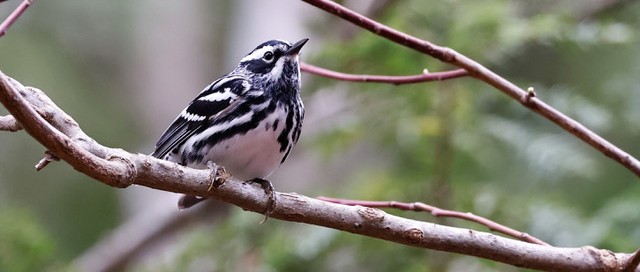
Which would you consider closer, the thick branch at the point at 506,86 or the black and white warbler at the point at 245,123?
the thick branch at the point at 506,86

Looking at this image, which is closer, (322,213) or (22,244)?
(322,213)

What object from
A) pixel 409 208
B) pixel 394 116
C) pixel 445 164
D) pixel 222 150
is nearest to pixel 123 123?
pixel 394 116

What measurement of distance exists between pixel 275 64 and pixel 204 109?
0.97 feet

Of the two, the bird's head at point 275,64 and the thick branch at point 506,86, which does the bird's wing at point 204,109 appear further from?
the thick branch at point 506,86

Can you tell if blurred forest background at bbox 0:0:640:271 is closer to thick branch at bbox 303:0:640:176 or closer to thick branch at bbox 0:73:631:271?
thick branch at bbox 0:73:631:271

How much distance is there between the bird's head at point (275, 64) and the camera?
9.77 ft

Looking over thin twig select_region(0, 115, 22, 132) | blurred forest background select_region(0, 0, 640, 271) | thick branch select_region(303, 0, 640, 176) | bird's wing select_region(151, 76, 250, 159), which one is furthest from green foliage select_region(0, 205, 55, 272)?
thick branch select_region(303, 0, 640, 176)

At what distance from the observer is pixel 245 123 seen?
277 centimetres

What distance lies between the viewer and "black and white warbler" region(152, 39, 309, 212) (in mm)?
2754

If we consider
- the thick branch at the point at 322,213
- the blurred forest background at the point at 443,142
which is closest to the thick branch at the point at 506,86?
the thick branch at the point at 322,213

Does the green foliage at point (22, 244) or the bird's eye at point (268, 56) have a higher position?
the bird's eye at point (268, 56)

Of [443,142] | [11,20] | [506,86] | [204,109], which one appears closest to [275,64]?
[204,109]

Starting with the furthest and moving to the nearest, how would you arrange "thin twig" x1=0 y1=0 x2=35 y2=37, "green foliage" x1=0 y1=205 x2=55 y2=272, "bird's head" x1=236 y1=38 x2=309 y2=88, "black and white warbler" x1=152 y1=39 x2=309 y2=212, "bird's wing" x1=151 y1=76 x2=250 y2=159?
1. "green foliage" x1=0 y1=205 x2=55 y2=272
2. "bird's head" x1=236 y1=38 x2=309 y2=88
3. "bird's wing" x1=151 y1=76 x2=250 y2=159
4. "black and white warbler" x1=152 y1=39 x2=309 y2=212
5. "thin twig" x1=0 y1=0 x2=35 y2=37

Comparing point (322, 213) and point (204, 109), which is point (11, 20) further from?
point (204, 109)
